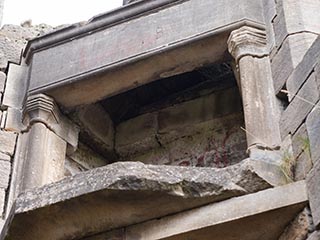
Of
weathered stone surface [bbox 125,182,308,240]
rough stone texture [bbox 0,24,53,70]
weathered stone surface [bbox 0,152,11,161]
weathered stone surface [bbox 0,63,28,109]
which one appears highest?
rough stone texture [bbox 0,24,53,70]

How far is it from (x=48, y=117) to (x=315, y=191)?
81.4 inches

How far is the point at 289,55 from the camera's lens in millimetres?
4488

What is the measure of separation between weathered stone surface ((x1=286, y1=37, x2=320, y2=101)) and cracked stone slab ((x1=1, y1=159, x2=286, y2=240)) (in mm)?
465

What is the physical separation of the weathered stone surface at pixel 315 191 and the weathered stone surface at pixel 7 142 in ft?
7.06

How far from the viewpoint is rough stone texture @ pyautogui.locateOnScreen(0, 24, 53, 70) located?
577 cm

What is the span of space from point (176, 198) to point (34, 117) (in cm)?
150

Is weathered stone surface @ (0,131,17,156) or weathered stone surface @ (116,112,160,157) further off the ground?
weathered stone surface @ (116,112,160,157)

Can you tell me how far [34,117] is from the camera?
521 centimetres

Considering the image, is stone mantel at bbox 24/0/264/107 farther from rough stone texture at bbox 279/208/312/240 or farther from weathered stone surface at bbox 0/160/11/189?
rough stone texture at bbox 279/208/312/240

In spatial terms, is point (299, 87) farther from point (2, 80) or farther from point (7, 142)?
point (2, 80)

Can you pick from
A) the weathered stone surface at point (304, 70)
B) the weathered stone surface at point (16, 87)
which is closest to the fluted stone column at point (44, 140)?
the weathered stone surface at point (16, 87)

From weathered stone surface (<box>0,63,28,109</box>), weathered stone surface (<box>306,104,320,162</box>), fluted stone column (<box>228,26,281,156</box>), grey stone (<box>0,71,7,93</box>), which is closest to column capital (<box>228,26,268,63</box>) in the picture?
fluted stone column (<box>228,26,281,156</box>)

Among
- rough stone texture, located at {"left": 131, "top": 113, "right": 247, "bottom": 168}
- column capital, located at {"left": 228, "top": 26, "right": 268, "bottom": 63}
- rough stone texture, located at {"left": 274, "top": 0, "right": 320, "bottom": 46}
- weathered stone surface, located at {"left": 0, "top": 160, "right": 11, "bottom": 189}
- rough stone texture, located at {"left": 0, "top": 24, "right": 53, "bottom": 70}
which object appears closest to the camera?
rough stone texture, located at {"left": 274, "top": 0, "right": 320, "bottom": 46}

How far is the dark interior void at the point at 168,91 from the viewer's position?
223 inches
